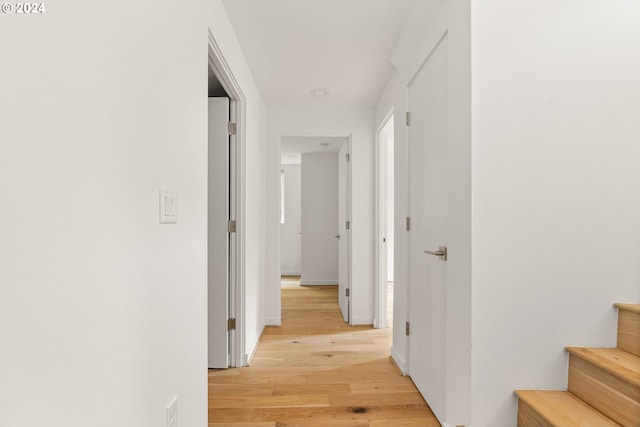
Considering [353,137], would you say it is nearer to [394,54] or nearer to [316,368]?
[394,54]

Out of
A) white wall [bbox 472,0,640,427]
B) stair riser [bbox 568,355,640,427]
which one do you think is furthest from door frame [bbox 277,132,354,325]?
stair riser [bbox 568,355,640,427]

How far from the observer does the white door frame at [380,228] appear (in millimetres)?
3666

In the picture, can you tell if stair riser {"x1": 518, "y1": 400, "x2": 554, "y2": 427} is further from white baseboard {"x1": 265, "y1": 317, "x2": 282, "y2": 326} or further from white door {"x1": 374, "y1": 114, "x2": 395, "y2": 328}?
white baseboard {"x1": 265, "y1": 317, "x2": 282, "y2": 326}

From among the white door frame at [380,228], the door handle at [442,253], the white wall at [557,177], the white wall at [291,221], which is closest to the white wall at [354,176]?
the white door frame at [380,228]

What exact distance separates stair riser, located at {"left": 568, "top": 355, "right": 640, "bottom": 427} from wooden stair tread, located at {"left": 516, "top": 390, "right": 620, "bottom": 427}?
0.03m

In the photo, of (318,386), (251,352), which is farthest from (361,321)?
(318,386)

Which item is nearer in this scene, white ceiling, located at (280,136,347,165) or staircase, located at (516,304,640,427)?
staircase, located at (516,304,640,427)

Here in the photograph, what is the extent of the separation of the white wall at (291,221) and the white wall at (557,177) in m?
5.80

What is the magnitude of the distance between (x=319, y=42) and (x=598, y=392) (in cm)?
249

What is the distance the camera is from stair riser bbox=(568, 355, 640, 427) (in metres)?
1.26
